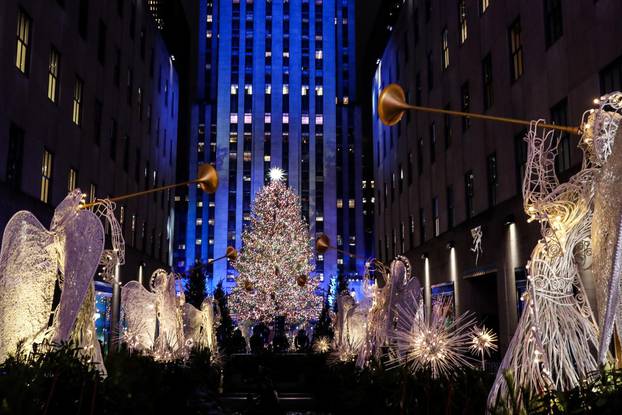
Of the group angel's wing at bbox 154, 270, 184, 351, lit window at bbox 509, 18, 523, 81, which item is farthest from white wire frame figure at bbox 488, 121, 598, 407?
lit window at bbox 509, 18, 523, 81

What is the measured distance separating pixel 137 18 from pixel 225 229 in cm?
5170

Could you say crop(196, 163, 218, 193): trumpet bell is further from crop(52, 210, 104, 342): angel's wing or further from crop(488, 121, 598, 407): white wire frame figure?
crop(488, 121, 598, 407): white wire frame figure

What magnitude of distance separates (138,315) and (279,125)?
250 feet

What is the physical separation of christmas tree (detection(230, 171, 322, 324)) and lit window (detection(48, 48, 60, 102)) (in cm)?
2188

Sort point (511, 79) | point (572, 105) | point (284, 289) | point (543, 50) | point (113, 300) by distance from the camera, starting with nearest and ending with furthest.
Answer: point (572, 105), point (543, 50), point (511, 79), point (113, 300), point (284, 289)

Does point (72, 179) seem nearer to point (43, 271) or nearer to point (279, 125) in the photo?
point (43, 271)

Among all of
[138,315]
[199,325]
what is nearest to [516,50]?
[199,325]

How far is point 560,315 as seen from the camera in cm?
724

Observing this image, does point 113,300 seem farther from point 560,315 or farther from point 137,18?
point 560,315

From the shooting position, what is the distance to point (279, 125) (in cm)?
9238

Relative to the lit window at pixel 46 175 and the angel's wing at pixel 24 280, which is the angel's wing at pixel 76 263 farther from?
the lit window at pixel 46 175

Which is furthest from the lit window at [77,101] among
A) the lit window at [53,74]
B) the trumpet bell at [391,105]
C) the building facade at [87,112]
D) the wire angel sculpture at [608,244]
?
the wire angel sculpture at [608,244]

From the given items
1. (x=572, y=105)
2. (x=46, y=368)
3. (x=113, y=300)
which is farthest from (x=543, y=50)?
(x=113, y=300)

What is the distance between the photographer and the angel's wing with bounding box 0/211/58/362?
964cm
